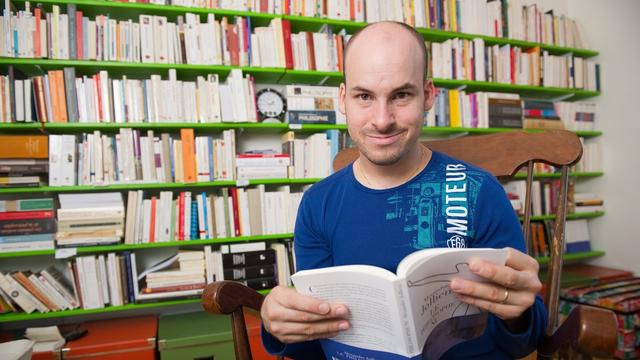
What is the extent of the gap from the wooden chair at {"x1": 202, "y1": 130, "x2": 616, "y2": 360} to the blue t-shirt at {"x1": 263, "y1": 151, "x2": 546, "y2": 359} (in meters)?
0.09

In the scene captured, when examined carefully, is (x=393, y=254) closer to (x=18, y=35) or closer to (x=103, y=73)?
(x=103, y=73)

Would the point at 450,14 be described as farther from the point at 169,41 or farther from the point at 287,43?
the point at 169,41

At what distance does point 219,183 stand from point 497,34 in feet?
7.29

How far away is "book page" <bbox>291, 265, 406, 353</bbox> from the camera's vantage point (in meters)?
0.56

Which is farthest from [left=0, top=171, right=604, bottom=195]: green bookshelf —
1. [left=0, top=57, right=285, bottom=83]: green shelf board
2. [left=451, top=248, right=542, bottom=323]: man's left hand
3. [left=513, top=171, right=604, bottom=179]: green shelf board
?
[left=451, top=248, right=542, bottom=323]: man's left hand

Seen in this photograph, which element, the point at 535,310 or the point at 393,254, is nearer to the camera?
the point at 535,310

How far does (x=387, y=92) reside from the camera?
2.85ft

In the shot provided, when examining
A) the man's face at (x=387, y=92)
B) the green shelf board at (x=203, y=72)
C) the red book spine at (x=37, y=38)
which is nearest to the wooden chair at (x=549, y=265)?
the man's face at (x=387, y=92)

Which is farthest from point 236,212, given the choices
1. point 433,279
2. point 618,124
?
point 618,124

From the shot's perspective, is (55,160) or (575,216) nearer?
(55,160)

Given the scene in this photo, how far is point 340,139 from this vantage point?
233cm

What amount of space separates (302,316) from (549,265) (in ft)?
2.40

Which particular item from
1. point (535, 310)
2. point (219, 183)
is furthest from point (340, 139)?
point (535, 310)

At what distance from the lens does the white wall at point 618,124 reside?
279cm
